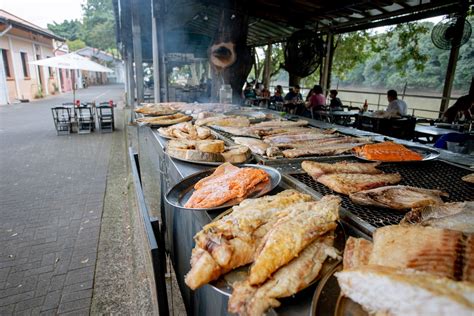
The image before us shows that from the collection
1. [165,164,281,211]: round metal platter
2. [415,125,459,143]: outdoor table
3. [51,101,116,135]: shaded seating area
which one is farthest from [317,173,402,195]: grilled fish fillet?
[51,101,116,135]: shaded seating area

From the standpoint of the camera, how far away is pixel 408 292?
79cm

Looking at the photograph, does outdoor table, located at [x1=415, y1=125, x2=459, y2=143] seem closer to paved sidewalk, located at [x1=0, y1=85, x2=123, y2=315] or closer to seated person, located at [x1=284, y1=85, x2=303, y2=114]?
seated person, located at [x1=284, y1=85, x2=303, y2=114]

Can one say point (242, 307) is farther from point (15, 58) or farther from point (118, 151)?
point (15, 58)

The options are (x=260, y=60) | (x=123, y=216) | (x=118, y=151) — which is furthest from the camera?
(x=260, y=60)

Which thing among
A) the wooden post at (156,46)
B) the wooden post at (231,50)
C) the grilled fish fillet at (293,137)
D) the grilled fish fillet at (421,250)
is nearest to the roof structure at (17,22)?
the wooden post at (156,46)

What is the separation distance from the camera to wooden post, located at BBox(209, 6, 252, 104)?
7.82m

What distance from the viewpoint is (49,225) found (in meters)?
4.93

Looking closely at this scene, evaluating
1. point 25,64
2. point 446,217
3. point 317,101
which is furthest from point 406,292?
point 25,64

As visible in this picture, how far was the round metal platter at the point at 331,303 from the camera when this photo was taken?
0.94 metres

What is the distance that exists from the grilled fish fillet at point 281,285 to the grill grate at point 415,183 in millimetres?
486

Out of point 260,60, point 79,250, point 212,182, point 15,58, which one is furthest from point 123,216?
point 15,58

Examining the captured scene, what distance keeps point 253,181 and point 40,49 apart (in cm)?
3320

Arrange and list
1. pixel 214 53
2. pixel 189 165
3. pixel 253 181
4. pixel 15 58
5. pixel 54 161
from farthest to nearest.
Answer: pixel 15 58, pixel 54 161, pixel 214 53, pixel 189 165, pixel 253 181

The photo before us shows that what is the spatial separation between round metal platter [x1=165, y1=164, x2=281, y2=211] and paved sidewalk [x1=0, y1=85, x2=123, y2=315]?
85.0 inches
